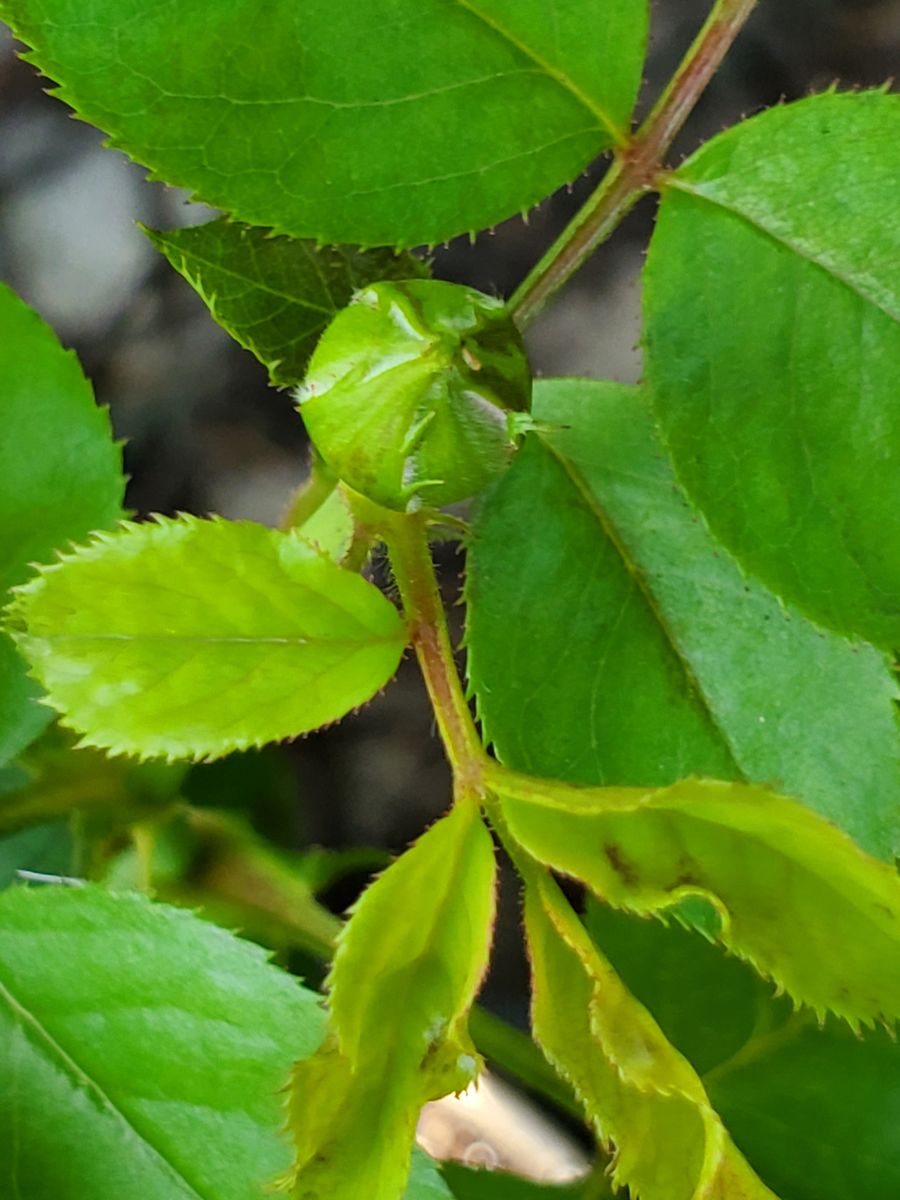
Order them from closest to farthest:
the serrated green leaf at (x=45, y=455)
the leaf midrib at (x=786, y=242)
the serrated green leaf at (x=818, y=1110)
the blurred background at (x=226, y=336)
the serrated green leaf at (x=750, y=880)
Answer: the serrated green leaf at (x=750, y=880) → the leaf midrib at (x=786, y=242) → the serrated green leaf at (x=45, y=455) → the serrated green leaf at (x=818, y=1110) → the blurred background at (x=226, y=336)

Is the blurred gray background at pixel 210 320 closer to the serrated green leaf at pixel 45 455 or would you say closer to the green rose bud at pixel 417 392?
the serrated green leaf at pixel 45 455

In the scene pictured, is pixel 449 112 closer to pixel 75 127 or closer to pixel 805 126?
pixel 805 126

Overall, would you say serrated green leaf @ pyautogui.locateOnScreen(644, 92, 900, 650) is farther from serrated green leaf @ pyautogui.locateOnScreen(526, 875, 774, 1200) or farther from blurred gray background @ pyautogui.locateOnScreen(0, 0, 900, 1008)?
blurred gray background @ pyautogui.locateOnScreen(0, 0, 900, 1008)

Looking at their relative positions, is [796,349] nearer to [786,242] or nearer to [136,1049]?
[786,242]

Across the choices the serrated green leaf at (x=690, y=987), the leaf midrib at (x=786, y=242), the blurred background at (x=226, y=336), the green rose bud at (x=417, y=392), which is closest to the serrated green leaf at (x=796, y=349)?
the leaf midrib at (x=786, y=242)

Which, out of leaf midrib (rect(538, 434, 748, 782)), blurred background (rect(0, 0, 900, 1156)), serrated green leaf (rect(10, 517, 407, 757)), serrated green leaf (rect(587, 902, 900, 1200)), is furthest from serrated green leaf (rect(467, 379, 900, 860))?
blurred background (rect(0, 0, 900, 1156))

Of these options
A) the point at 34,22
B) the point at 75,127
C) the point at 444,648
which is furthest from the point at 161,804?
the point at 75,127
